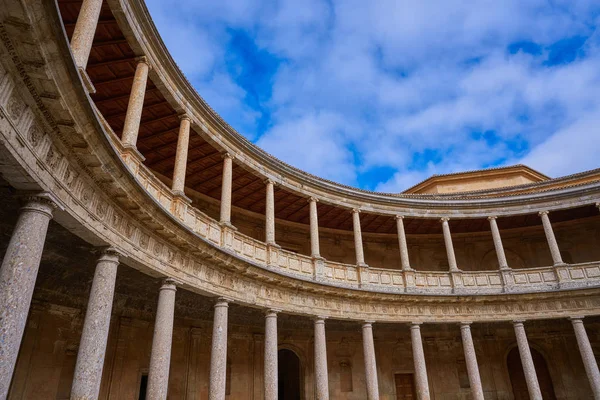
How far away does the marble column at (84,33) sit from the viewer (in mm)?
6581

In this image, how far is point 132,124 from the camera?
8.56 meters

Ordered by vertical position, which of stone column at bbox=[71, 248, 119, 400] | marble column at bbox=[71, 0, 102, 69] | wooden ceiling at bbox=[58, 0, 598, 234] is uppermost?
wooden ceiling at bbox=[58, 0, 598, 234]

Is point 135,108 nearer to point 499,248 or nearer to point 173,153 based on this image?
point 173,153

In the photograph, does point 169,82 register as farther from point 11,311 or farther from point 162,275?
point 11,311

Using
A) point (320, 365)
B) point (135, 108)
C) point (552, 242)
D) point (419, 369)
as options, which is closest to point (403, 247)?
point (419, 369)

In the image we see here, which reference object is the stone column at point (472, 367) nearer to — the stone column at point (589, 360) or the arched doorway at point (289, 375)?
the stone column at point (589, 360)

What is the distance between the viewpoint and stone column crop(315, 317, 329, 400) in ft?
41.3

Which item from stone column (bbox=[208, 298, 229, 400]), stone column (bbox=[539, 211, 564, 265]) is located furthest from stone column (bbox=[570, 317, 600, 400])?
stone column (bbox=[208, 298, 229, 400])

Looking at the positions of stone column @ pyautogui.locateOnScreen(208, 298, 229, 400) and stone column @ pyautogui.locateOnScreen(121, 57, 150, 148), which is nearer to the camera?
stone column @ pyautogui.locateOnScreen(121, 57, 150, 148)

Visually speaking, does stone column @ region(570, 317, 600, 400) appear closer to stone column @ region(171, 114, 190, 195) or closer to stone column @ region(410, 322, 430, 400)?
stone column @ region(410, 322, 430, 400)

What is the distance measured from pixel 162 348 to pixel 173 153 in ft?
23.3

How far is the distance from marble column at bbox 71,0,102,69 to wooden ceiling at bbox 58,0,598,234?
178 centimetres

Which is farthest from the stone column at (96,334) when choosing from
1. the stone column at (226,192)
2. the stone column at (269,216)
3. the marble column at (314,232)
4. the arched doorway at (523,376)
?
the arched doorway at (523,376)

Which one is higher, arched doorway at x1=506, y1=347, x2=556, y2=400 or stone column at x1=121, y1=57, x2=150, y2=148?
stone column at x1=121, y1=57, x2=150, y2=148
